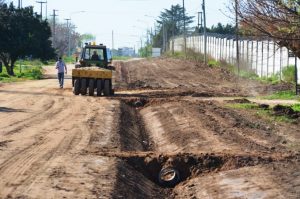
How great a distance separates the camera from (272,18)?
62.2 ft

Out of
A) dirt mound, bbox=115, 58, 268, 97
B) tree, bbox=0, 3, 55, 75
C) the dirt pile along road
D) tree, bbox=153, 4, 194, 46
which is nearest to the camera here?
the dirt pile along road

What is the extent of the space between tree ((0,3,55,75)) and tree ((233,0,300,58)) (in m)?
35.8

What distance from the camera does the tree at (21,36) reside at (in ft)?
177

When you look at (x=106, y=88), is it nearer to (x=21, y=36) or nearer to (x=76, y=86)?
(x=76, y=86)

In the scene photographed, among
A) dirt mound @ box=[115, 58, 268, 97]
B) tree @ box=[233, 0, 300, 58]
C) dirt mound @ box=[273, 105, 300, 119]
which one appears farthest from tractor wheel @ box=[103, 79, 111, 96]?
tree @ box=[233, 0, 300, 58]

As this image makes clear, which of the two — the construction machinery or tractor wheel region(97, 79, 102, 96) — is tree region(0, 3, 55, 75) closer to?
the construction machinery

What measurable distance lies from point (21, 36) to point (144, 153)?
4224 cm

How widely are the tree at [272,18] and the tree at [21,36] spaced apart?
1410 inches

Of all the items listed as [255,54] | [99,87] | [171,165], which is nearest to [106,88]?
[99,87]

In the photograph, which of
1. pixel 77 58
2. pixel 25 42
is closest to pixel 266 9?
pixel 77 58

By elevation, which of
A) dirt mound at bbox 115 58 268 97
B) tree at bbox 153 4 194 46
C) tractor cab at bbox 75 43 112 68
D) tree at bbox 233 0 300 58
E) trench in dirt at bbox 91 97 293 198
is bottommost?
trench in dirt at bbox 91 97 293 198

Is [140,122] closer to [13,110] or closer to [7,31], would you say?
[13,110]

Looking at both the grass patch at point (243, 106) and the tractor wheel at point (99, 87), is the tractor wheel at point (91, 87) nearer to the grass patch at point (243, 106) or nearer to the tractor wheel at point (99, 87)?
the tractor wheel at point (99, 87)

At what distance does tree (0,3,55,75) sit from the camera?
53844 millimetres
